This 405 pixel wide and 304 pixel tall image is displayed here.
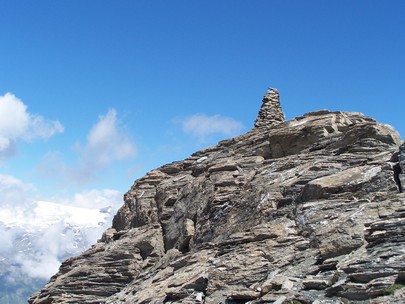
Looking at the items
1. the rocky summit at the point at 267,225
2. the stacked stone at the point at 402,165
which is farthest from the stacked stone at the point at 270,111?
the stacked stone at the point at 402,165

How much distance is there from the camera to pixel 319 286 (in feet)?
87.9

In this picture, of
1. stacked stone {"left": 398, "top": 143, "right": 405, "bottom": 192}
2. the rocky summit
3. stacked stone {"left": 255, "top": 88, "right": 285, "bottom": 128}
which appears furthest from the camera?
stacked stone {"left": 255, "top": 88, "right": 285, "bottom": 128}

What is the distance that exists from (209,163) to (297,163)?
12373 mm

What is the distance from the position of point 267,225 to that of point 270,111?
92.8 ft

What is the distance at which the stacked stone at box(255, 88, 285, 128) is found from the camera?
62.8 m

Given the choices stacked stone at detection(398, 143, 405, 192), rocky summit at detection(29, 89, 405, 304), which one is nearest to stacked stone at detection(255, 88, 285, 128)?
rocky summit at detection(29, 89, 405, 304)

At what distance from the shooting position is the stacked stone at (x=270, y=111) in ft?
206

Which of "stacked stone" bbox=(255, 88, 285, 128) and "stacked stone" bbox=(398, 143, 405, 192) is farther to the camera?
"stacked stone" bbox=(255, 88, 285, 128)

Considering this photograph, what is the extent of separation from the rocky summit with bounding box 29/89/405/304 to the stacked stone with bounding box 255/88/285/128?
187 millimetres

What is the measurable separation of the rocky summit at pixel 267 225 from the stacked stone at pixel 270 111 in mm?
187

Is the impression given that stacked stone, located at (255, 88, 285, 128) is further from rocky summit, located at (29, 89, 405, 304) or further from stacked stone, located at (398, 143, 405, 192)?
stacked stone, located at (398, 143, 405, 192)

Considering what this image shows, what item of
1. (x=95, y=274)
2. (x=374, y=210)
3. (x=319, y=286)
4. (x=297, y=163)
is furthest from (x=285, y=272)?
(x=95, y=274)

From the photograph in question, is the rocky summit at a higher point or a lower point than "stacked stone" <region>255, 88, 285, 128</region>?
lower

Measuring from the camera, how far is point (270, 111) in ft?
210
